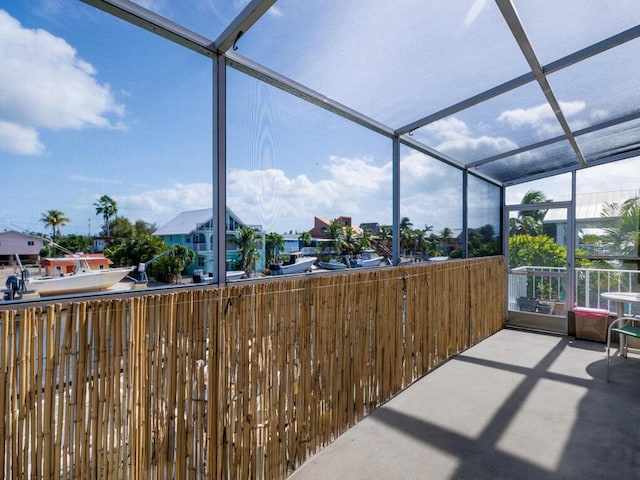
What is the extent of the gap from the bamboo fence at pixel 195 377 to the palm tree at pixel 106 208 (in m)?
0.35

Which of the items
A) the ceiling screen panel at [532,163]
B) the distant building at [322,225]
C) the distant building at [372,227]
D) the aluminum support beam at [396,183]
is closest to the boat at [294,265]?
the distant building at [322,225]

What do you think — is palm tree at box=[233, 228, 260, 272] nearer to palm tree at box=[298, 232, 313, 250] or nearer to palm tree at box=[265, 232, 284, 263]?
palm tree at box=[265, 232, 284, 263]

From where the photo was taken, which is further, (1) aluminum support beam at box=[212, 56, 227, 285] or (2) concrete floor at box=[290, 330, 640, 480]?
(2) concrete floor at box=[290, 330, 640, 480]

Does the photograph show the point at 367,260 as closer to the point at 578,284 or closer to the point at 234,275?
the point at 234,275

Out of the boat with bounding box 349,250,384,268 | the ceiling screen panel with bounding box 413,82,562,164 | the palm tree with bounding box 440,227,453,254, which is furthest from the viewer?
the palm tree with bounding box 440,227,453,254

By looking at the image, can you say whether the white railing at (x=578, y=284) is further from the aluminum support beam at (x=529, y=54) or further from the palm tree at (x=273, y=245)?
the palm tree at (x=273, y=245)

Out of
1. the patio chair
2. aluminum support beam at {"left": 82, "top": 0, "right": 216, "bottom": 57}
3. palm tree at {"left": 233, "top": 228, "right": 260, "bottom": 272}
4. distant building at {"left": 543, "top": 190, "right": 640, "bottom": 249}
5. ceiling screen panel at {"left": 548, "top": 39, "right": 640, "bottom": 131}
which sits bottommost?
the patio chair

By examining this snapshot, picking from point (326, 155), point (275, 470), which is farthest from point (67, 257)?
point (326, 155)

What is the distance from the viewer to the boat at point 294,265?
2.29 metres

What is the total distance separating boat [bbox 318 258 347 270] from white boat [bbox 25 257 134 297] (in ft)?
4.62

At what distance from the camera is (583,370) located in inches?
147

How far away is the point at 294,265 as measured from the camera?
2.40 m

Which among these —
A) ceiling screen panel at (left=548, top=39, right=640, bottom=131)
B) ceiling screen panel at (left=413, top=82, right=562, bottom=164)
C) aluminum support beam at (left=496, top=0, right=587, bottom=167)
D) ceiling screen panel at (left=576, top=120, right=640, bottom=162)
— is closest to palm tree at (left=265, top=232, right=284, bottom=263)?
aluminum support beam at (left=496, top=0, right=587, bottom=167)

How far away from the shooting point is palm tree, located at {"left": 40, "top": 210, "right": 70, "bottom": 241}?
1351 mm
